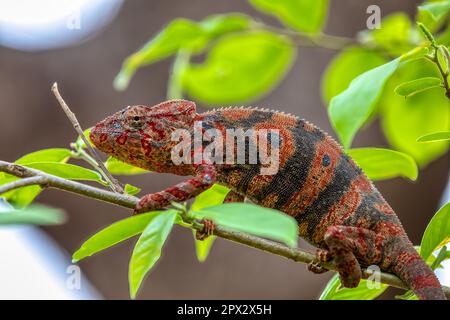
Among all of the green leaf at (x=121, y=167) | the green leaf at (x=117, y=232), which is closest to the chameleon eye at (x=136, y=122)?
the green leaf at (x=121, y=167)

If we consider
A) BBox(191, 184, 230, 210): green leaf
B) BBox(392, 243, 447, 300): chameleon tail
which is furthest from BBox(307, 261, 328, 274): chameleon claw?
BBox(191, 184, 230, 210): green leaf

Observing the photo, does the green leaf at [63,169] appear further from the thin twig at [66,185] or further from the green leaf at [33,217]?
the green leaf at [33,217]

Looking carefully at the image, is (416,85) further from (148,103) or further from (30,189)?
(148,103)

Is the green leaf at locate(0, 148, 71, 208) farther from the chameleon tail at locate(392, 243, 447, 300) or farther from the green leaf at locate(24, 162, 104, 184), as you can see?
the chameleon tail at locate(392, 243, 447, 300)

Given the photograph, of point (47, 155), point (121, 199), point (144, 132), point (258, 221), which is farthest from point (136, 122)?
point (258, 221)

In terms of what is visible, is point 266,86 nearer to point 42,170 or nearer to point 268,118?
point 268,118

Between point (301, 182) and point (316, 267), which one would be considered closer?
point (316, 267)

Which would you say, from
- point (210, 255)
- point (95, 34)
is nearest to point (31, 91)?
point (95, 34)
